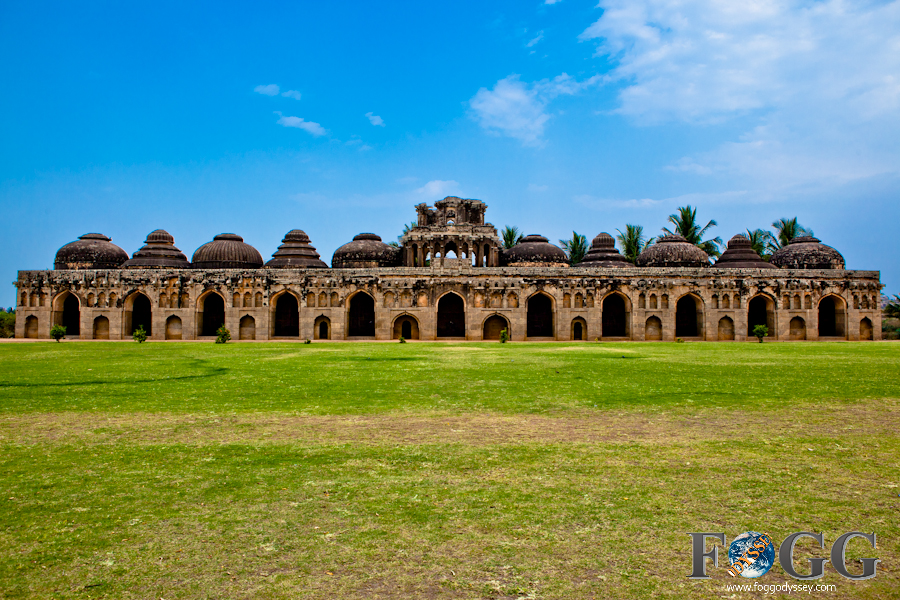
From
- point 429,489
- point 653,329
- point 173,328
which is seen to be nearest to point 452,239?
point 653,329

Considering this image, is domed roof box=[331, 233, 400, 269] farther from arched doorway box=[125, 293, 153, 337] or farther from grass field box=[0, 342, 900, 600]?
grass field box=[0, 342, 900, 600]

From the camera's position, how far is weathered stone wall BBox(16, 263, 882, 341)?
149ft

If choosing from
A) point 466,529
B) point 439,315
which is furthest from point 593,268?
point 466,529

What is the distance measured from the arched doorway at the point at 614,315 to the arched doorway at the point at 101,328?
4031 centimetres

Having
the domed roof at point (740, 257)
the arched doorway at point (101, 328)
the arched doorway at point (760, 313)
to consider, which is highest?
the domed roof at point (740, 257)

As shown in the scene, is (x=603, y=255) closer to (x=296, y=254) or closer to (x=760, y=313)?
(x=760, y=313)

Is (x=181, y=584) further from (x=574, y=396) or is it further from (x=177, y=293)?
(x=177, y=293)

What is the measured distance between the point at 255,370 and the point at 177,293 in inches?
1252

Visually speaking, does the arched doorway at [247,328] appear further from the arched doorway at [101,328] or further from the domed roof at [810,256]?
the domed roof at [810,256]

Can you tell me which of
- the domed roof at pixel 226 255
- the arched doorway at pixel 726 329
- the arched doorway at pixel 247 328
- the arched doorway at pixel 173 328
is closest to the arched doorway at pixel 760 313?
the arched doorway at pixel 726 329

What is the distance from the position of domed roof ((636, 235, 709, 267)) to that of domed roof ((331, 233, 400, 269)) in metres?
22.4

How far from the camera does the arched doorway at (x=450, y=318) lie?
4769cm

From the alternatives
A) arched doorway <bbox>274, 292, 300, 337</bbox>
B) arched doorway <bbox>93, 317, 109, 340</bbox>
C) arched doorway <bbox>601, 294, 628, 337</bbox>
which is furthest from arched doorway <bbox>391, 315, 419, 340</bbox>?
arched doorway <bbox>93, 317, 109, 340</bbox>

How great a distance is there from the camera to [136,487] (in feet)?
20.7
